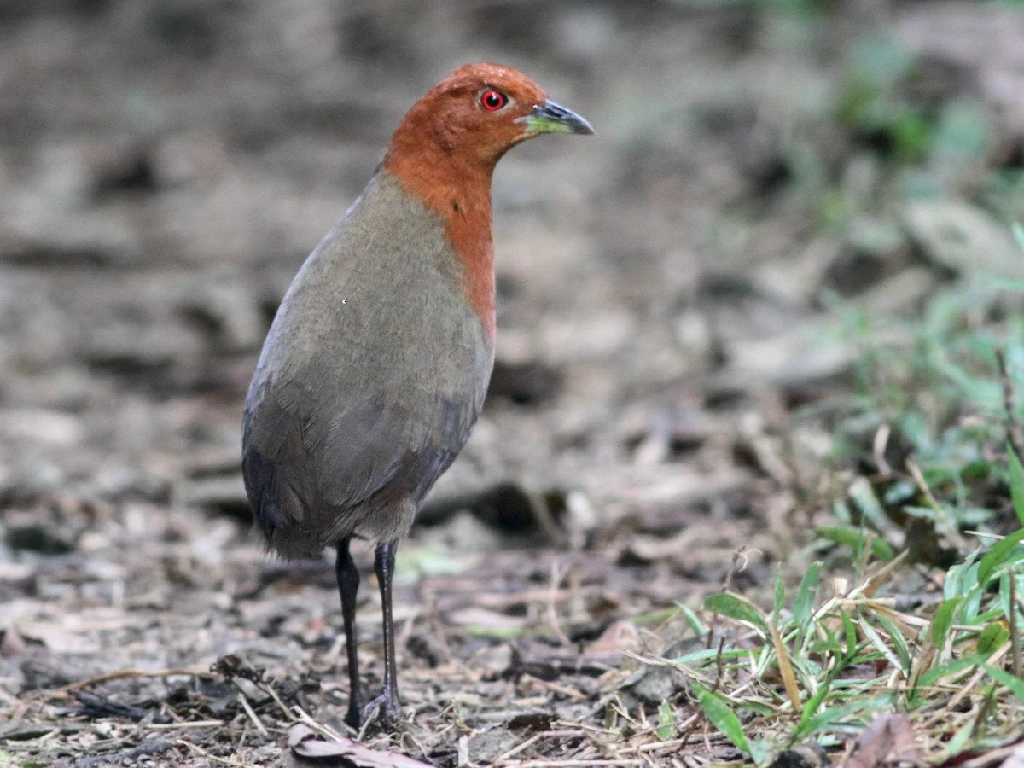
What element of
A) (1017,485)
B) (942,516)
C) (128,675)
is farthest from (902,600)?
(128,675)

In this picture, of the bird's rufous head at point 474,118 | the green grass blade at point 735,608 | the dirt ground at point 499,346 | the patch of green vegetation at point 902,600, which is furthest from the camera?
the bird's rufous head at point 474,118

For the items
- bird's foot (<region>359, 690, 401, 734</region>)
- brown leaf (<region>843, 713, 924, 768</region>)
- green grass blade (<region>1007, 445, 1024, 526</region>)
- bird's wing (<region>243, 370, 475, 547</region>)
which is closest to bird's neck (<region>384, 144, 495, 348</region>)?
bird's wing (<region>243, 370, 475, 547</region>)

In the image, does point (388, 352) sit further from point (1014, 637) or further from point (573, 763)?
point (1014, 637)

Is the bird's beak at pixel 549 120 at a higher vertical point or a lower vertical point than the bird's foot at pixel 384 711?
higher

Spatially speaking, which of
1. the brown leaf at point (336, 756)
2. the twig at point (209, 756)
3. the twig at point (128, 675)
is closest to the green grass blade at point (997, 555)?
the brown leaf at point (336, 756)

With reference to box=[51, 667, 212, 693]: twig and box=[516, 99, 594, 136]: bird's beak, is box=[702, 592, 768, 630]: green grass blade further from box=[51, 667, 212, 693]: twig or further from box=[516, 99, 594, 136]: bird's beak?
box=[516, 99, 594, 136]: bird's beak

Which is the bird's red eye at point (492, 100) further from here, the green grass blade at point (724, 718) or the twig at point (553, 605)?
the green grass blade at point (724, 718)

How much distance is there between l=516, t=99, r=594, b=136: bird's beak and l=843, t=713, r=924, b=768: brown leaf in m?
1.95

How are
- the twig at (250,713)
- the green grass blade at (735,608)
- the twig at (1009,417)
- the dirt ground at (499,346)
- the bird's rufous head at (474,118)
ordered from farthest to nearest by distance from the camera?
1. the bird's rufous head at (474,118)
2. the dirt ground at (499,346)
3. the twig at (1009,417)
4. the twig at (250,713)
5. the green grass blade at (735,608)

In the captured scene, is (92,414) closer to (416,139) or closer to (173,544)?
(173,544)

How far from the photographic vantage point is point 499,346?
7.09 metres

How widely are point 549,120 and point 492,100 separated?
0.18 meters

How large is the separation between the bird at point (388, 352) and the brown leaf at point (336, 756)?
423 millimetres

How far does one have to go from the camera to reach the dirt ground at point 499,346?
358cm
